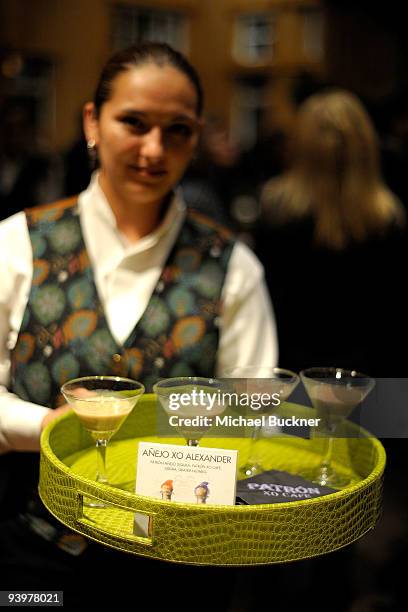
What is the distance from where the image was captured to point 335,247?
2312 mm

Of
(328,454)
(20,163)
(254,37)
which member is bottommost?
(328,454)

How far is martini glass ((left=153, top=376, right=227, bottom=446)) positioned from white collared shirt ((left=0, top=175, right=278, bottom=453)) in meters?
0.31

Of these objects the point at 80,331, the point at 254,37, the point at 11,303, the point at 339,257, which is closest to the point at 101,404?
the point at 80,331

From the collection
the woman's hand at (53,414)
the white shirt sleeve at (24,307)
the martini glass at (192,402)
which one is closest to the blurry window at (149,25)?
the white shirt sleeve at (24,307)

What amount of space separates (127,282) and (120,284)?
2 cm

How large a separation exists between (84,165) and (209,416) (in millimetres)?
2128

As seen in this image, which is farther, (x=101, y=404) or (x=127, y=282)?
(x=127, y=282)

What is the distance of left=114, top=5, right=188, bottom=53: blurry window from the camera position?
220 inches

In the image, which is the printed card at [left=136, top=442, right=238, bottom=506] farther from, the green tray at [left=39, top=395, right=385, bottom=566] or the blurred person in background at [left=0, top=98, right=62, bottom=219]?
the blurred person in background at [left=0, top=98, right=62, bottom=219]

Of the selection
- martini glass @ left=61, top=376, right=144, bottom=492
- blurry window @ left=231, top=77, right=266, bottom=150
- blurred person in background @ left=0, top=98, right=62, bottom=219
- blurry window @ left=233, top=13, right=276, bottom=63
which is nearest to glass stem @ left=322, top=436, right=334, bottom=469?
martini glass @ left=61, top=376, right=144, bottom=492

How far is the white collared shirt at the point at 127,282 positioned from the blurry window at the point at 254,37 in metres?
4.08

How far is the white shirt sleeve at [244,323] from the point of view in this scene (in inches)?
66.9

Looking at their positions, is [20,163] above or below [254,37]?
below

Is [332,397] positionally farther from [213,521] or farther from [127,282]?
[127,282]
